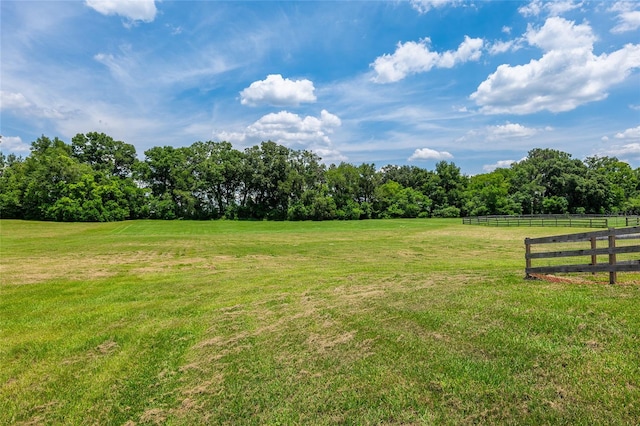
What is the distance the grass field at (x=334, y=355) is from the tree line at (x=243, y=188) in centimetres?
5987

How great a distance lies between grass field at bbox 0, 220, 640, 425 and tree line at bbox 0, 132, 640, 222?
5987cm

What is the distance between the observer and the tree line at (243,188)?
60.6 metres

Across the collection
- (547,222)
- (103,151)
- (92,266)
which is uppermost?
(103,151)

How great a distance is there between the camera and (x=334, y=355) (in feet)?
16.4

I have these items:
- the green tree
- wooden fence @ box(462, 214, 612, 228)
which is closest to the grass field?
wooden fence @ box(462, 214, 612, 228)

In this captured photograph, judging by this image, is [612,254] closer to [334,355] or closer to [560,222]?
[334,355]

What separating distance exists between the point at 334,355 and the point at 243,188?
7294 cm

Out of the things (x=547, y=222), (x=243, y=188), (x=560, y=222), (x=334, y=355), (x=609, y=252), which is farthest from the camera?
(x=243, y=188)

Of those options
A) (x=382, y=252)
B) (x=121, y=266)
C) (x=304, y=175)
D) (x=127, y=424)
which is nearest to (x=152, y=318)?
(x=127, y=424)

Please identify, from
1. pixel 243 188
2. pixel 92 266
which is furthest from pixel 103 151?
pixel 92 266

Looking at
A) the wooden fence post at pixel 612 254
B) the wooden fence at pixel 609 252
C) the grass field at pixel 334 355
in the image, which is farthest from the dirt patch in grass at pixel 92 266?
the wooden fence post at pixel 612 254

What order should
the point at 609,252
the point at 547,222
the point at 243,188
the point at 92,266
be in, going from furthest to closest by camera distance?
the point at 243,188 → the point at 547,222 → the point at 92,266 → the point at 609,252

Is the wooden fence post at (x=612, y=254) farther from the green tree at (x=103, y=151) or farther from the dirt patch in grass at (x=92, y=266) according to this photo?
the green tree at (x=103, y=151)

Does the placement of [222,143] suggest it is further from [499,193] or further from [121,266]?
[121,266]
